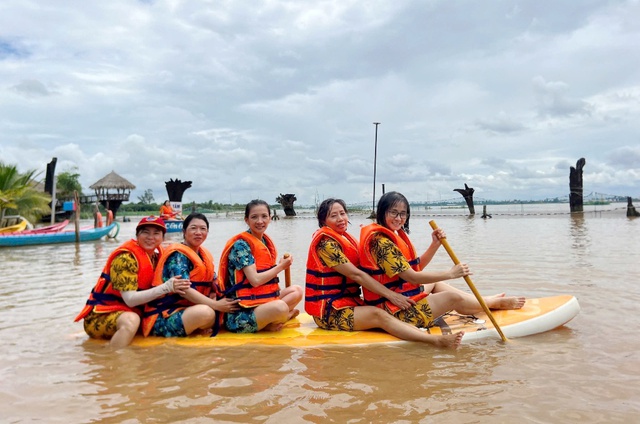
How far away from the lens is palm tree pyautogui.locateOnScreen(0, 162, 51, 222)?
2016cm

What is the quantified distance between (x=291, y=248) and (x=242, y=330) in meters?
10.5

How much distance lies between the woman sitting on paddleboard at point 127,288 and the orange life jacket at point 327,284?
118cm

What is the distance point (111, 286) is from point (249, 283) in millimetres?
1254

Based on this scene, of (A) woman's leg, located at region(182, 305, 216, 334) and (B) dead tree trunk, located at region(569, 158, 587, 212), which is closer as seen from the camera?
(A) woman's leg, located at region(182, 305, 216, 334)

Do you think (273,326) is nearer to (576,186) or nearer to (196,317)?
(196,317)

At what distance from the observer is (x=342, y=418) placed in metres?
2.86

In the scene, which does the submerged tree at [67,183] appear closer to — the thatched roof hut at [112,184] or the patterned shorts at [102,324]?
the thatched roof hut at [112,184]

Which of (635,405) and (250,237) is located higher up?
(250,237)

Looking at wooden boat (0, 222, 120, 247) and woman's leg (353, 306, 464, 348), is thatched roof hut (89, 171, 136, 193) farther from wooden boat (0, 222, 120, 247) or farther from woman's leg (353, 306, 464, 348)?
woman's leg (353, 306, 464, 348)

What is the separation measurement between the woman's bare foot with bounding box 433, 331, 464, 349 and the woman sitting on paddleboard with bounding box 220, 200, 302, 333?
142 cm

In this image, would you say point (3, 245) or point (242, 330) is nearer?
point (242, 330)

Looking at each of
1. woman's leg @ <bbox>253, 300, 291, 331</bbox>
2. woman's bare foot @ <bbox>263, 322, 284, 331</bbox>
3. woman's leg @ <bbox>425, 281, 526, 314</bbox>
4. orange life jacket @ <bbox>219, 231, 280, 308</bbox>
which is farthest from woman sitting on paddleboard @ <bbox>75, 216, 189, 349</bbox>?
woman's leg @ <bbox>425, 281, 526, 314</bbox>

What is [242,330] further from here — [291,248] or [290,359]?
[291,248]

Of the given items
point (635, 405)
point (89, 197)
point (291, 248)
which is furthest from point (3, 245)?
point (89, 197)
